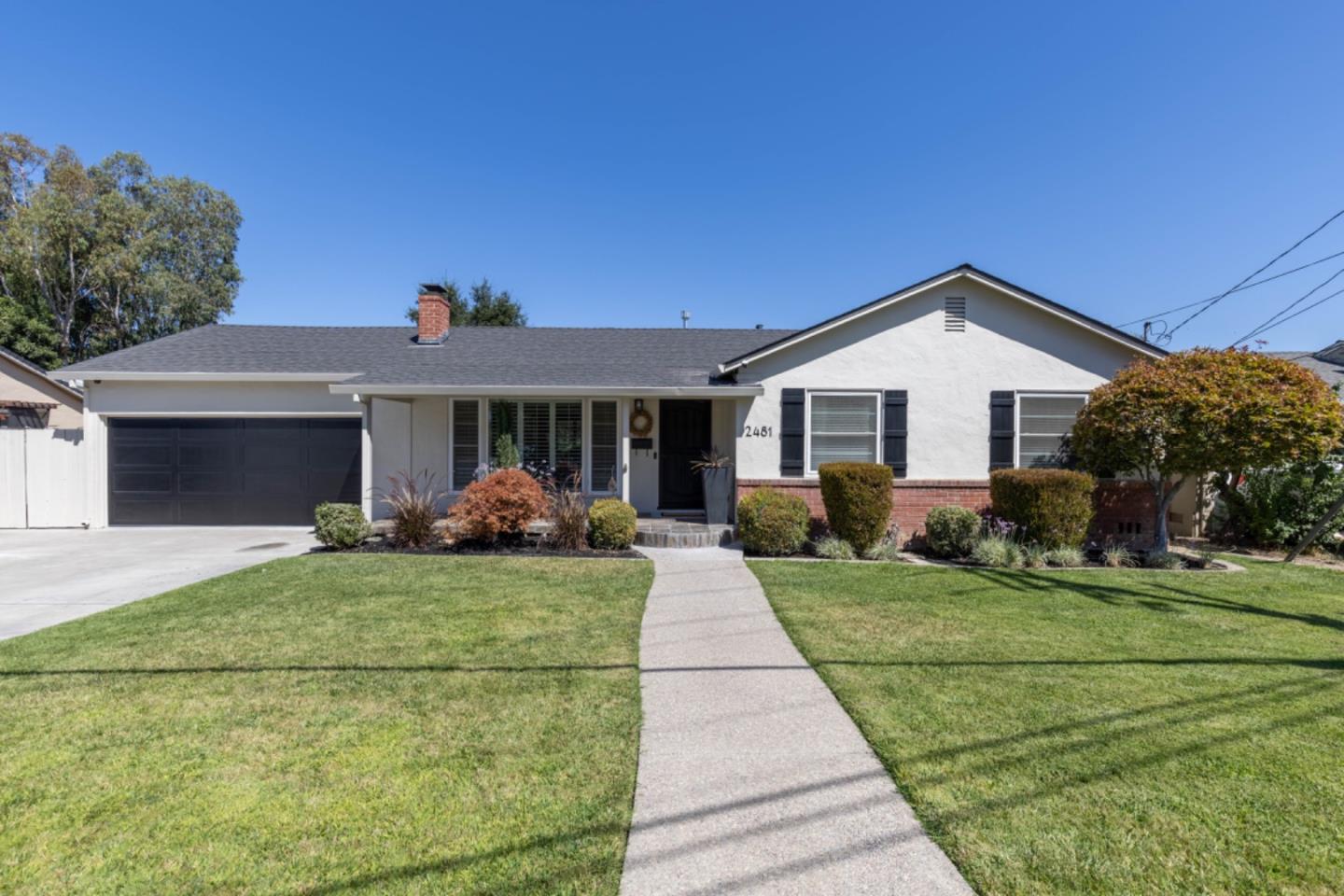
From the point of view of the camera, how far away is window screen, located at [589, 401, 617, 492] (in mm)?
12117

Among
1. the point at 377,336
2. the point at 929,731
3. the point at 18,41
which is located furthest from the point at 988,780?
the point at 18,41

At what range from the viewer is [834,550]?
9.09m

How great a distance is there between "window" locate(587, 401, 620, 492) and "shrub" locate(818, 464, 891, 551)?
4644 mm

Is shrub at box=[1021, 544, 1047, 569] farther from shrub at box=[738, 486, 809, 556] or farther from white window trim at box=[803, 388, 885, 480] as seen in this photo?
shrub at box=[738, 486, 809, 556]

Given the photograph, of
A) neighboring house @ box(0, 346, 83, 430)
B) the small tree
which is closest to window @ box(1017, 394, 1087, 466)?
the small tree

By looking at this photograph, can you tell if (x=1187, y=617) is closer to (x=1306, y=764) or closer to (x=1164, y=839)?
(x=1306, y=764)

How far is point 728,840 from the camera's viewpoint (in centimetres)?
253

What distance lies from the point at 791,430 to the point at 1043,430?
4459mm

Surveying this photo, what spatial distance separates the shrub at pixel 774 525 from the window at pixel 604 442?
3.62 metres

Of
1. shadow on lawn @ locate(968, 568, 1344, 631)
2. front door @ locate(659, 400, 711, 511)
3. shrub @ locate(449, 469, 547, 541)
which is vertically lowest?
shadow on lawn @ locate(968, 568, 1344, 631)

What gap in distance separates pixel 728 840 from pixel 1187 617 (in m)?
5.92

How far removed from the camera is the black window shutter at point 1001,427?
10523 millimetres

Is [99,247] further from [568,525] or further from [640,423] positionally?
[568,525]

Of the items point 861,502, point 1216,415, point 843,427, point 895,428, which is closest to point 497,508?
point 861,502
